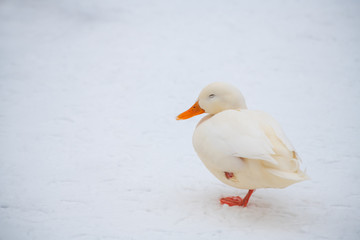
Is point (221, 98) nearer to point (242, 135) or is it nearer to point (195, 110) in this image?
point (195, 110)

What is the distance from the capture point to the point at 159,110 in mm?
4746

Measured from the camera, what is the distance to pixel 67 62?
18.8 feet

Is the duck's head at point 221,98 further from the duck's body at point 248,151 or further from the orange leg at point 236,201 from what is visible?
the orange leg at point 236,201

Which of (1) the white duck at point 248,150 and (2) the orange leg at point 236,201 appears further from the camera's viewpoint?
(2) the orange leg at point 236,201

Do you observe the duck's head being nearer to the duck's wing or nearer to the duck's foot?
the duck's wing

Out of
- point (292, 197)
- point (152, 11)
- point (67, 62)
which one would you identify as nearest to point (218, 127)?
point (292, 197)

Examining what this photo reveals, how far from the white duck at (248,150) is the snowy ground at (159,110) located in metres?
0.37

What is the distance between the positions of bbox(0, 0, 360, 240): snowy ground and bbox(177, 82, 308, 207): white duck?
367 millimetres

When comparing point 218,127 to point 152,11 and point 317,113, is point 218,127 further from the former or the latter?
point 152,11

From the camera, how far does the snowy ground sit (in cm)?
293

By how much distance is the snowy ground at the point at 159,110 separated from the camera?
2.93 m

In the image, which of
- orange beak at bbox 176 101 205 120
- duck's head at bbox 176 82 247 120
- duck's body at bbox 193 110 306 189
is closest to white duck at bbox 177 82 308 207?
duck's body at bbox 193 110 306 189

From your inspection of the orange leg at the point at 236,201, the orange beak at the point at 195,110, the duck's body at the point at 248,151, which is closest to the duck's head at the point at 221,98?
the orange beak at the point at 195,110

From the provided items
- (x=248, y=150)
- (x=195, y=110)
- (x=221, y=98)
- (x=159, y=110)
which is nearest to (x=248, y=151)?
(x=248, y=150)
